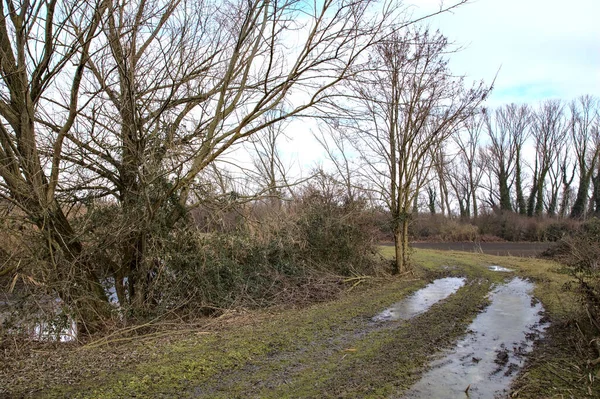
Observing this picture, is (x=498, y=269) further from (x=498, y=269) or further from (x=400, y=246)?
(x=400, y=246)

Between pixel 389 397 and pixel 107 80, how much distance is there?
745cm

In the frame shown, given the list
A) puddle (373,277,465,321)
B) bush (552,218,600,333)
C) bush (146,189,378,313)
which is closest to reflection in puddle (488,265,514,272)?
puddle (373,277,465,321)

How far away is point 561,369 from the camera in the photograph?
16.9 feet

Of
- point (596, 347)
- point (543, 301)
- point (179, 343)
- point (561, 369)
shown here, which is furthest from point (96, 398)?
point (543, 301)

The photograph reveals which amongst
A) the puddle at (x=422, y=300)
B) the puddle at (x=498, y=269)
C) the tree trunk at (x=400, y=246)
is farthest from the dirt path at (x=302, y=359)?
the puddle at (x=498, y=269)

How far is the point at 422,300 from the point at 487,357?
14.4 feet

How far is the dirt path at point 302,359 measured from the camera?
4645mm

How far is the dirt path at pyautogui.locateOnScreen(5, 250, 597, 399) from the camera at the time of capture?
15.2ft

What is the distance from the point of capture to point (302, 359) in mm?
5680

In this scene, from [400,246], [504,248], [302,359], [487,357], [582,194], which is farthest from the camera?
[582,194]

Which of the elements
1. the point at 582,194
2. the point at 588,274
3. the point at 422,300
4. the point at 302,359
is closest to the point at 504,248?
the point at 582,194

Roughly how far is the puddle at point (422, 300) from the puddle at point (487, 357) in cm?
126

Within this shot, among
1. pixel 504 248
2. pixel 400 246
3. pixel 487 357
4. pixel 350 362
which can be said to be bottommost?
pixel 504 248

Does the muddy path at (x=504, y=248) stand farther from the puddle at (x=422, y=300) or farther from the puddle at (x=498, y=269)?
the puddle at (x=422, y=300)
